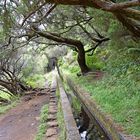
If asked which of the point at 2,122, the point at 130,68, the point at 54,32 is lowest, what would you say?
the point at 2,122

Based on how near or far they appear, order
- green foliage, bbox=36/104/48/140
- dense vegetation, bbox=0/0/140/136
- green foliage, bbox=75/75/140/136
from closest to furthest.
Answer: dense vegetation, bbox=0/0/140/136 → green foliage, bbox=75/75/140/136 → green foliage, bbox=36/104/48/140

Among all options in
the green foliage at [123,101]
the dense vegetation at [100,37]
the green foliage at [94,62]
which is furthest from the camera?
the green foliage at [94,62]

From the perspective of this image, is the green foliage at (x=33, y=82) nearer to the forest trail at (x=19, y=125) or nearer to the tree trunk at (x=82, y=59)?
the tree trunk at (x=82, y=59)

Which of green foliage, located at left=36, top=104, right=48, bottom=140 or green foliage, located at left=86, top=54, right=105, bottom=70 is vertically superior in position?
green foliage, located at left=86, top=54, right=105, bottom=70

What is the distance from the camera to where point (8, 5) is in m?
10.3

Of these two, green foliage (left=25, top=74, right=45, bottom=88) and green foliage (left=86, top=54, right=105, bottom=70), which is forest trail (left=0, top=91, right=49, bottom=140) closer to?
green foliage (left=86, top=54, right=105, bottom=70)

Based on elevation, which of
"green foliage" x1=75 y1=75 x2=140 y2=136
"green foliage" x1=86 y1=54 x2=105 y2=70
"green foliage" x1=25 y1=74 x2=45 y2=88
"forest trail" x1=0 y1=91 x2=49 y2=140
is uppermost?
"green foliage" x1=86 y1=54 x2=105 y2=70

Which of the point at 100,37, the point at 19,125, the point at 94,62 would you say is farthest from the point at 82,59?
the point at 19,125

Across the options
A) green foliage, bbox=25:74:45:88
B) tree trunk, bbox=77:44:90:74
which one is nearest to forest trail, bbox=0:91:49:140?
tree trunk, bbox=77:44:90:74

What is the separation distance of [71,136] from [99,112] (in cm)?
271

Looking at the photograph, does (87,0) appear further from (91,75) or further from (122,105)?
(91,75)

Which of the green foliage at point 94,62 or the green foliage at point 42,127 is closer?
the green foliage at point 42,127

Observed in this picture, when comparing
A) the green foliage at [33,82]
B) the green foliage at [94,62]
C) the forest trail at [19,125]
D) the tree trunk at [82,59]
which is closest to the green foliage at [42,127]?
the forest trail at [19,125]

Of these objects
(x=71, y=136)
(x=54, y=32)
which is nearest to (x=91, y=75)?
(x=54, y=32)
